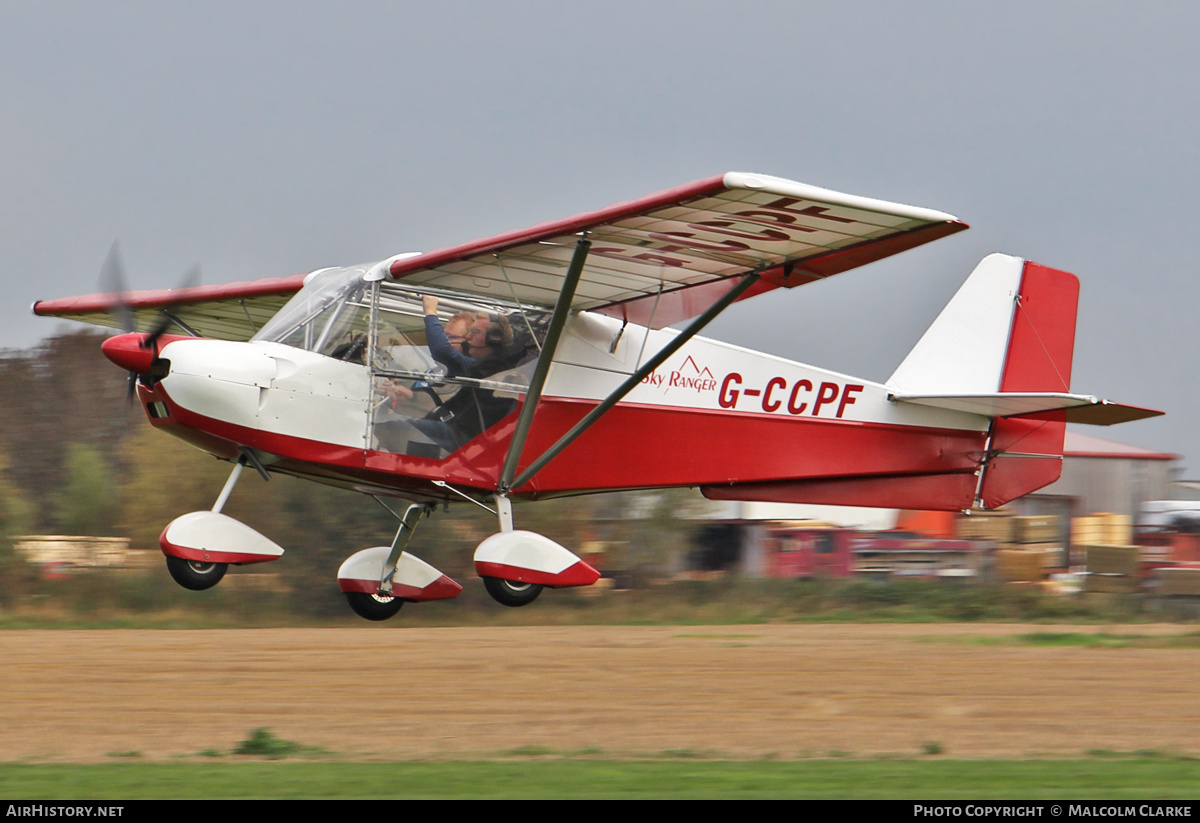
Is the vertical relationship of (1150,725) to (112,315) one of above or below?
below

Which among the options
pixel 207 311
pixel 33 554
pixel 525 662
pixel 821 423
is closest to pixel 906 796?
pixel 821 423

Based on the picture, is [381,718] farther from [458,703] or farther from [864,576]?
[864,576]

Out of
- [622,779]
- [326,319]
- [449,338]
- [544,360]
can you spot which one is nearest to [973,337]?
[544,360]

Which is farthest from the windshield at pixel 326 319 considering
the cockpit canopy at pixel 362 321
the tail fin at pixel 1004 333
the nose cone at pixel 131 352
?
the tail fin at pixel 1004 333

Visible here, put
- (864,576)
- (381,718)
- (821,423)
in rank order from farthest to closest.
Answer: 1. (864,576)
2. (381,718)
3. (821,423)

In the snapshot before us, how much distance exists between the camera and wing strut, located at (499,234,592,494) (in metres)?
9.26

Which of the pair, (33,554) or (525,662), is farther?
(33,554)

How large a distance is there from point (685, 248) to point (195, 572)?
4.31 metres

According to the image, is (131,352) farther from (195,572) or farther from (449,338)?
(449,338)

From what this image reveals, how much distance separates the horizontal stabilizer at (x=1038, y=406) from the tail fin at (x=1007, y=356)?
256 mm

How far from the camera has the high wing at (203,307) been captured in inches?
469

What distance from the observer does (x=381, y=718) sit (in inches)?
488

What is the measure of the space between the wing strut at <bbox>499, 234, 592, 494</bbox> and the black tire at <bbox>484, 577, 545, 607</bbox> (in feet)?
2.44

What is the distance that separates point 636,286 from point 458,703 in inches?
220
